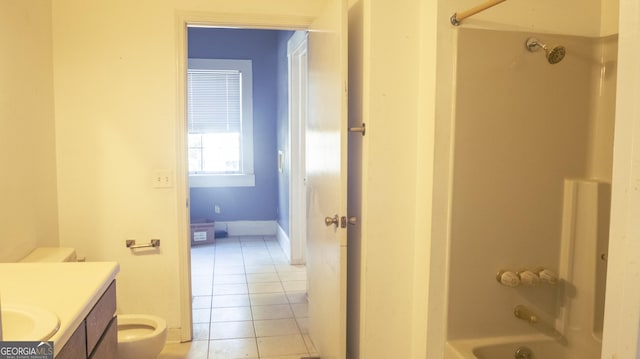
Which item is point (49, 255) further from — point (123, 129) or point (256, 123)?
point (256, 123)

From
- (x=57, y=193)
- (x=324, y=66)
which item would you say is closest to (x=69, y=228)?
(x=57, y=193)

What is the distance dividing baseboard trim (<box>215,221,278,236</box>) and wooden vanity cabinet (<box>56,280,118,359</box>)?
423 cm

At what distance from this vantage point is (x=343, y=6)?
6.83 ft

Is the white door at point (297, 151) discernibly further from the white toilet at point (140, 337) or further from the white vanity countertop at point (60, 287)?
the white vanity countertop at point (60, 287)

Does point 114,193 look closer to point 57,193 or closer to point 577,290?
point 57,193

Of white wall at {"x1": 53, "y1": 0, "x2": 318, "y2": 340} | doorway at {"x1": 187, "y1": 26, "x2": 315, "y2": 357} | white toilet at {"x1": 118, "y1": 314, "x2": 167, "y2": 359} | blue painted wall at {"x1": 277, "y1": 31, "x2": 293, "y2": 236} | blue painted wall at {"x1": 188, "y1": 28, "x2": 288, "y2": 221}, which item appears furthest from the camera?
blue painted wall at {"x1": 188, "y1": 28, "x2": 288, "y2": 221}

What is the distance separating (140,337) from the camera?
229 centimetres

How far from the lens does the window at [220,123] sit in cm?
576

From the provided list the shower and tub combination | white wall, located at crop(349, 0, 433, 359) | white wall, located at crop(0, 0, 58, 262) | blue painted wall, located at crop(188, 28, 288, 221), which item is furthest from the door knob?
blue painted wall, located at crop(188, 28, 288, 221)

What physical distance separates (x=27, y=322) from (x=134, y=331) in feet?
4.47

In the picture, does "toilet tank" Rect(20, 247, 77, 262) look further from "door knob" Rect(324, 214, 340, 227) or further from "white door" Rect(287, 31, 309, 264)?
"white door" Rect(287, 31, 309, 264)

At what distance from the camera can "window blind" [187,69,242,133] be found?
5.76 m

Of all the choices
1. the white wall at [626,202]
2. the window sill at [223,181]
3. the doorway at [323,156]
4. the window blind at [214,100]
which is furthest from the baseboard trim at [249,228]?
the white wall at [626,202]

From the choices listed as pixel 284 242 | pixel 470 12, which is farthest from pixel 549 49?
pixel 284 242
